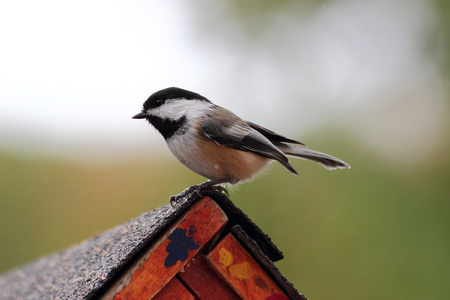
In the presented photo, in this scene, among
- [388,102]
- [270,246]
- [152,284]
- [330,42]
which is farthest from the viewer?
[330,42]

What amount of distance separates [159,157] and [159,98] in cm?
333

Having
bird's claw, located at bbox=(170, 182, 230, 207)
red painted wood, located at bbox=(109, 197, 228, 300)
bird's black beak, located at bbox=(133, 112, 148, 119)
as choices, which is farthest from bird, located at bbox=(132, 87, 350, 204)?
red painted wood, located at bbox=(109, 197, 228, 300)

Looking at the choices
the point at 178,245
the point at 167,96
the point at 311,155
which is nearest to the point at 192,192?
the point at 178,245

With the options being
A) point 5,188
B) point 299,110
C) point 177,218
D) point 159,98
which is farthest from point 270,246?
point 5,188

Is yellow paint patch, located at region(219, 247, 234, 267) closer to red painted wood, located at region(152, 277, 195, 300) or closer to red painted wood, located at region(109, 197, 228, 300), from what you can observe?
red painted wood, located at region(109, 197, 228, 300)

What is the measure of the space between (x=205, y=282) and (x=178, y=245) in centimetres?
20

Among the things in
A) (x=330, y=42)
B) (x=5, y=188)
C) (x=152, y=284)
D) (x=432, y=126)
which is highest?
(x=330, y=42)

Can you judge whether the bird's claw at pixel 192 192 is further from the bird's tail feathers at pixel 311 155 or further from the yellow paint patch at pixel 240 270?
the bird's tail feathers at pixel 311 155

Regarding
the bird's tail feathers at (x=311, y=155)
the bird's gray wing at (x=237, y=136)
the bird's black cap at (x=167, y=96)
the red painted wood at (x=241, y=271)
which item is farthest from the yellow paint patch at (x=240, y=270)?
the bird's tail feathers at (x=311, y=155)

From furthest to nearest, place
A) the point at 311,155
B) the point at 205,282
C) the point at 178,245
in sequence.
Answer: the point at 311,155
the point at 205,282
the point at 178,245

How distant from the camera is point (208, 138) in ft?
6.74

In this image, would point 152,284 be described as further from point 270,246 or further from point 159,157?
point 159,157

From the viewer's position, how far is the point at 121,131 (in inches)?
247

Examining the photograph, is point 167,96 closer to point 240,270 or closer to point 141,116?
point 141,116
